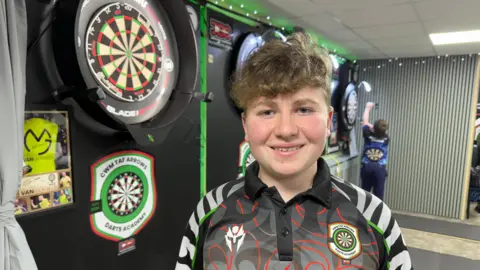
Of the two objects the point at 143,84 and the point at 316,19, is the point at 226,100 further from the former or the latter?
the point at 316,19

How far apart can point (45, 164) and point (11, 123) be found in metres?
0.30

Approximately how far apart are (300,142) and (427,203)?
535 centimetres

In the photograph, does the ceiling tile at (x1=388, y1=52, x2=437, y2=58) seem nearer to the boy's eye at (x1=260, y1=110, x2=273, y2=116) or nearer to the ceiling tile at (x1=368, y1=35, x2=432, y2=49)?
the ceiling tile at (x1=368, y1=35, x2=432, y2=49)

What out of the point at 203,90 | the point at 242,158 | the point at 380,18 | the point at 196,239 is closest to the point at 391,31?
the point at 380,18

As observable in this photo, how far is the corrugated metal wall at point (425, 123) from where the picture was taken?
195 inches

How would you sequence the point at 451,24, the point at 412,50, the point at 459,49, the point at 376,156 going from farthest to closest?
the point at 376,156 < the point at 412,50 < the point at 459,49 < the point at 451,24

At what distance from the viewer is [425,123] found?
5.21 metres

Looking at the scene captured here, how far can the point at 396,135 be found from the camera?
5441 millimetres

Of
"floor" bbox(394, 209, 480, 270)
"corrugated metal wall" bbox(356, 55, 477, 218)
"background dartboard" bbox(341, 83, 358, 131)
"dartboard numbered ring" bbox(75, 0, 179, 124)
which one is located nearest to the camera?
"dartboard numbered ring" bbox(75, 0, 179, 124)

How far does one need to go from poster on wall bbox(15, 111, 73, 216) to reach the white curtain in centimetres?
14

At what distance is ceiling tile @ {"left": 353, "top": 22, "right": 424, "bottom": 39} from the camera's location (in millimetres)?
3121

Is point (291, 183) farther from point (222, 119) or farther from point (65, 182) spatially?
point (222, 119)

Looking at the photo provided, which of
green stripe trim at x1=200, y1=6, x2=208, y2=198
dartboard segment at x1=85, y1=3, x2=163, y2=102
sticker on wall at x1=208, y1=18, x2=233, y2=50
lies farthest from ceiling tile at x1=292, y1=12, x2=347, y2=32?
dartboard segment at x1=85, y1=3, x2=163, y2=102

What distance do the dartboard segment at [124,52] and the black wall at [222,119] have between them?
65 centimetres
